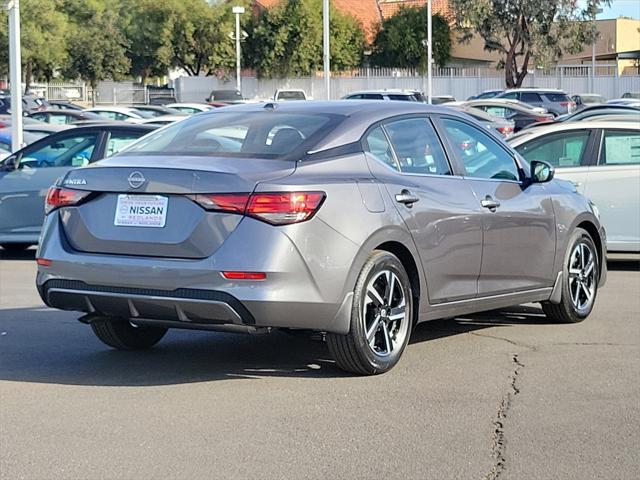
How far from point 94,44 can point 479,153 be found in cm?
5963

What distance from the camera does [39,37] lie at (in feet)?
190

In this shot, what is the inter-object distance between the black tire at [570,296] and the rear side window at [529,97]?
35.7 meters

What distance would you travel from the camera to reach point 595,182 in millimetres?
11742

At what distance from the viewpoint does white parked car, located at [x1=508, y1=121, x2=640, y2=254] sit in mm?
11641

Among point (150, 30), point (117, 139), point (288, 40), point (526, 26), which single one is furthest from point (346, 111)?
point (150, 30)

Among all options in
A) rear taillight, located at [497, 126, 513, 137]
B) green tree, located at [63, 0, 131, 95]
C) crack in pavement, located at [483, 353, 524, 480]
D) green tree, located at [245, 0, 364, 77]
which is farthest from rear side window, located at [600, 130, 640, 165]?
green tree, located at [63, 0, 131, 95]

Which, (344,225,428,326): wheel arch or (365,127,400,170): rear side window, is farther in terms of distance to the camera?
(365,127,400,170): rear side window

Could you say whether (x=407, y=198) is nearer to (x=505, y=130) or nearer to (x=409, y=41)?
(x=505, y=130)

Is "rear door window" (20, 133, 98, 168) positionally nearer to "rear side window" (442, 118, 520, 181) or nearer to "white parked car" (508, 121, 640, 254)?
"white parked car" (508, 121, 640, 254)

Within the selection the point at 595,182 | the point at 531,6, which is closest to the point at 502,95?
the point at 531,6

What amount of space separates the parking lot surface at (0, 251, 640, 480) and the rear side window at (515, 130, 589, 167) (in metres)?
3.76

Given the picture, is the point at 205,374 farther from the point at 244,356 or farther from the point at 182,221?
the point at 182,221

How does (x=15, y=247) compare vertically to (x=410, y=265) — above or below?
below

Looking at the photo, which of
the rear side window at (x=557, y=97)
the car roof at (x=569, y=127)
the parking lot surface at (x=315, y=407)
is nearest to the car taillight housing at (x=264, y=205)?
the parking lot surface at (x=315, y=407)
